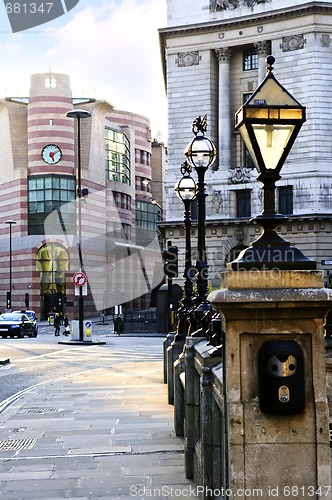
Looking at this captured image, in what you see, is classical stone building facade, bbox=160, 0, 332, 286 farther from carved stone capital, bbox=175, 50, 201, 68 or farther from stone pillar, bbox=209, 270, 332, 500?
stone pillar, bbox=209, 270, 332, 500

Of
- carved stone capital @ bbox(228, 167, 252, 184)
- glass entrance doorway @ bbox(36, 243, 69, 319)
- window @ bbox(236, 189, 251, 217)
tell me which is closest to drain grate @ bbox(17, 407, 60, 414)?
carved stone capital @ bbox(228, 167, 252, 184)

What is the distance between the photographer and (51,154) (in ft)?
249

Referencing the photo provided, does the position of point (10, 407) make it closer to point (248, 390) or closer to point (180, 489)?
point (180, 489)

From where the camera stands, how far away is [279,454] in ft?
15.1

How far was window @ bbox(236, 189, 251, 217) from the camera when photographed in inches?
2127

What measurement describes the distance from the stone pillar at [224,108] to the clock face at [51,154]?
87.4 feet

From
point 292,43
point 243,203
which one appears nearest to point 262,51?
point 292,43

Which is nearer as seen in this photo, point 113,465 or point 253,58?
point 113,465

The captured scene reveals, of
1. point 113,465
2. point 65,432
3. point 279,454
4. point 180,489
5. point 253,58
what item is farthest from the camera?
point 253,58

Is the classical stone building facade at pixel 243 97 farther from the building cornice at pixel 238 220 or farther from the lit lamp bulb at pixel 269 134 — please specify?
the lit lamp bulb at pixel 269 134

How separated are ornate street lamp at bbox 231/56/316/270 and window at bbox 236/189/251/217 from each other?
49356mm

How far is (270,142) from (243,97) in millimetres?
51848

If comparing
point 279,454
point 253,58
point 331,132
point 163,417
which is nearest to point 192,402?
point 279,454

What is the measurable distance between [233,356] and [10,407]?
9.34 m
